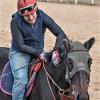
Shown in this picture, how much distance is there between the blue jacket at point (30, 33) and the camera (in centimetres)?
636

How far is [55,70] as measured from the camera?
608 cm

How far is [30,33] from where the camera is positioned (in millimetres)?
6480

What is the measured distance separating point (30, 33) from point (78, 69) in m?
1.36

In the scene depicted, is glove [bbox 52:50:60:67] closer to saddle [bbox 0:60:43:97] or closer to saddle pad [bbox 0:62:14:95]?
saddle [bbox 0:60:43:97]

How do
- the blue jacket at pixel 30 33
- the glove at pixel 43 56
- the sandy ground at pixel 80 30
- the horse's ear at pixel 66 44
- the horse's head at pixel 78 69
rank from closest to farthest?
the horse's head at pixel 78 69
the horse's ear at pixel 66 44
the glove at pixel 43 56
the blue jacket at pixel 30 33
the sandy ground at pixel 80 30

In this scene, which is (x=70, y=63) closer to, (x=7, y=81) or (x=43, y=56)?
(x=43, y=56)

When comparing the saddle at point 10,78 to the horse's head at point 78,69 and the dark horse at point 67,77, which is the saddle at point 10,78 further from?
the horse's head at point 78,69

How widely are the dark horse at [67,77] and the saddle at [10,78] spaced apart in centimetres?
6

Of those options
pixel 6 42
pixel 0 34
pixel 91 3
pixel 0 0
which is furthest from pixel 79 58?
pixel 91 3

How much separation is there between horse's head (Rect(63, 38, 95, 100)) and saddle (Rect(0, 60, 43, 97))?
0.83m

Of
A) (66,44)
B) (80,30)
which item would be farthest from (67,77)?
(80,30)

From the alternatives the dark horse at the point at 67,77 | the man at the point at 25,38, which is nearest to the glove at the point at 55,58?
the dark horse at the point at 67,77

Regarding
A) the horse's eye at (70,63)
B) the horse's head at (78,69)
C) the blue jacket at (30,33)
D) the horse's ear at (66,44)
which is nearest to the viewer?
the horse's head at (78,69)

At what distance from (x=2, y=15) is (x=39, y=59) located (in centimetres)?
1833
